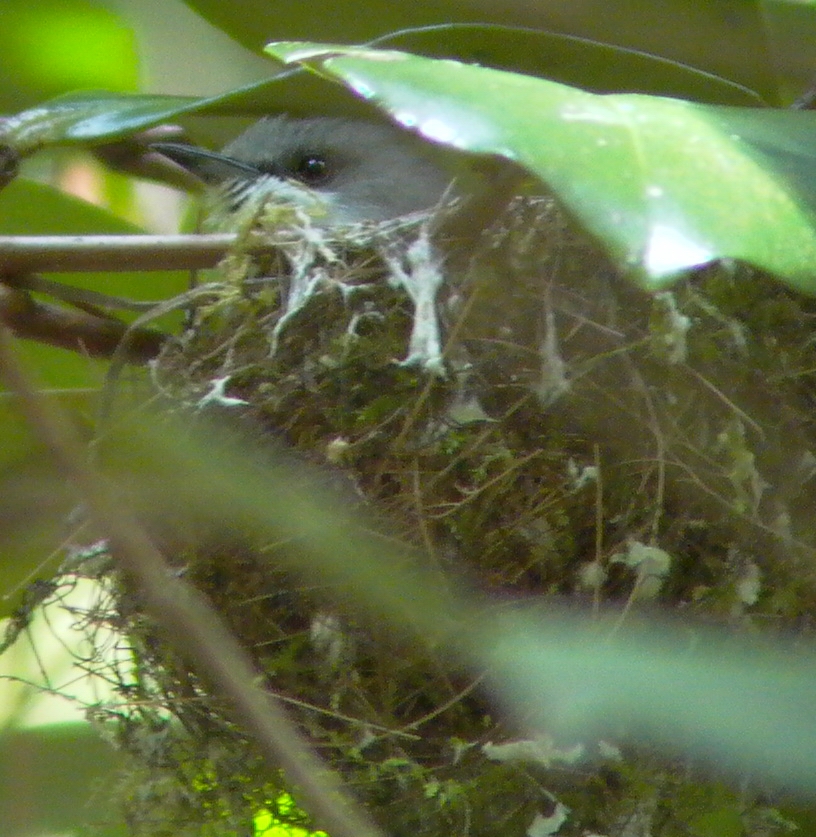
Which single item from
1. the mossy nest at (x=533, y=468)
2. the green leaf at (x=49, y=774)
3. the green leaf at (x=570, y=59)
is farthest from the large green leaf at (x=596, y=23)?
the green leaf at (x=49, y=774)

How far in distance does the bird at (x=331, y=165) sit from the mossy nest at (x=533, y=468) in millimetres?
452

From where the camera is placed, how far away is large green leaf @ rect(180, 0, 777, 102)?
120 centimetres

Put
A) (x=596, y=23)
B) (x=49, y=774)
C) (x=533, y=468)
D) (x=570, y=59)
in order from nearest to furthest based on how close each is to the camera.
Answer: (x=533, y=468) < (x=570, y=59) < (x=596, y=23) < (x=49, y=774)

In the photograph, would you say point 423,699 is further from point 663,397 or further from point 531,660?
point 663,397

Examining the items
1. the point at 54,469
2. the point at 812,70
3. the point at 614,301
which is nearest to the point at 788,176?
the point at 614,301

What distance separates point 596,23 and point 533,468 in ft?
1.81

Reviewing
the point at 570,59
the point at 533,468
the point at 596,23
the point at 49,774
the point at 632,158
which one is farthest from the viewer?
the point at 49,774

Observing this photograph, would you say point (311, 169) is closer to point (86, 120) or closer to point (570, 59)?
point (86, 120)

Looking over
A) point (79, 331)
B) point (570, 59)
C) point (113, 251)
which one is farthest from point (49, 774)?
point (570, 59)

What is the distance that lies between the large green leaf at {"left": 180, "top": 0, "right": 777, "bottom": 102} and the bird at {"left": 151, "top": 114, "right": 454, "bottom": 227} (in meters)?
0.13

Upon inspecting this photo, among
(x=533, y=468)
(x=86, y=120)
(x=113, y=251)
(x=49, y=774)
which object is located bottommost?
(x=49, y=774)

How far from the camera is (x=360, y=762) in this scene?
100 centimetres

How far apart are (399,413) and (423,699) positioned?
253mm

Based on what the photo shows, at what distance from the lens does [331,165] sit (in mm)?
1489
